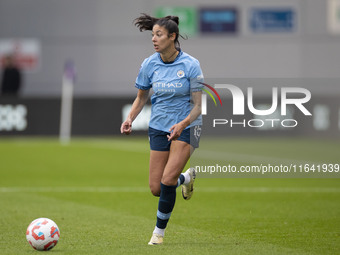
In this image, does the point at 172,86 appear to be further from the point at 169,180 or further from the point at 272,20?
the point at 272,20

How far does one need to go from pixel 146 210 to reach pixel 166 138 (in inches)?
121

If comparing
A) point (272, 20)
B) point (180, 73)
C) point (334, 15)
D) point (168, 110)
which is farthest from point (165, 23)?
point (334, 15)

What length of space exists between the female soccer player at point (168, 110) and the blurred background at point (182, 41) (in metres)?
24.7

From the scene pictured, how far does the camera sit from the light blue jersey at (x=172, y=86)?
8.49 m

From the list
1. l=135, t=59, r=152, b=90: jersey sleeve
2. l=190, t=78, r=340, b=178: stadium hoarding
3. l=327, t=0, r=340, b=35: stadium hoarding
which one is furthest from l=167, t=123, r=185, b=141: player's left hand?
l=327, t=0, r=340, b=35: stadium hoarding

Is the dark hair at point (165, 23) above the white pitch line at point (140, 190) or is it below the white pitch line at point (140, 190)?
above

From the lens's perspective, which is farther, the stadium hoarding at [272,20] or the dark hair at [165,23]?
the stadium hoarding at [272,20]

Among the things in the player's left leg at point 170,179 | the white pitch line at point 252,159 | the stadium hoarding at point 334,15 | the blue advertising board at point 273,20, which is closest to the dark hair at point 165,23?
the player's left leg at point 170,179

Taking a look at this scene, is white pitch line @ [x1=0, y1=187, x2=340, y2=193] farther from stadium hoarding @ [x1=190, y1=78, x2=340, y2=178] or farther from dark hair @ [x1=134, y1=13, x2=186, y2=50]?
dark hair @ [x1=134, y1=13, x2=186, y2=50]

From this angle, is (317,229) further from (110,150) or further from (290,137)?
(290,137)

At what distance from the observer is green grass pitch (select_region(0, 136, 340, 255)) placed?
8.36 meters

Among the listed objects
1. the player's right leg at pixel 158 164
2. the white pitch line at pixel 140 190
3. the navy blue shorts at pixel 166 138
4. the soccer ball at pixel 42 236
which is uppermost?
the navy blue shorts at pixel 166 138

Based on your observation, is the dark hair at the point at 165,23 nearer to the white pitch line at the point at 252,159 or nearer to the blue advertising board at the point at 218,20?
the white pitch line at the point at 252,159

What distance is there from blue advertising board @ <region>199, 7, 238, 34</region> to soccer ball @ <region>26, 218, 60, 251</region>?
26.4 m
